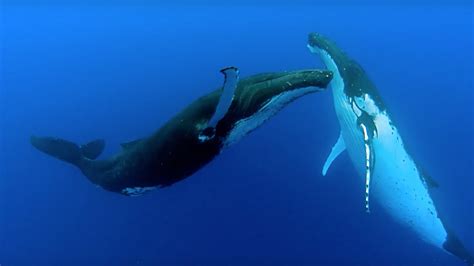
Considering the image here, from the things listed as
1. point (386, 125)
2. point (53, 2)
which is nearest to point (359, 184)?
point (386, 125)

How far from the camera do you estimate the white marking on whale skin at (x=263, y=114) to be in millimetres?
5582

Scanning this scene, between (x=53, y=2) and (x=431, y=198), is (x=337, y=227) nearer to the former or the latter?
(x=431, y=198)

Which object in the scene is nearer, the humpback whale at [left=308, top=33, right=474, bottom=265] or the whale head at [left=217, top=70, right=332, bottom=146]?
the whale head at [left=217, top=70, right=332, bottom=146]

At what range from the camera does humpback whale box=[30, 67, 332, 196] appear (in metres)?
5.51

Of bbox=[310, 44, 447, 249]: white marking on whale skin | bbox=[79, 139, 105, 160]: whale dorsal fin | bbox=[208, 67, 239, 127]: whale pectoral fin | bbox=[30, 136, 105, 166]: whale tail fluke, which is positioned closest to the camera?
bbox=[208, 67, 239, 127]: whale pectoral fin

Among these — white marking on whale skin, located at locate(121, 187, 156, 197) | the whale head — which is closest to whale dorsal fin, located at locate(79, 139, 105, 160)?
white marking on whale skin, located at locate(121, 187, 156, 197)

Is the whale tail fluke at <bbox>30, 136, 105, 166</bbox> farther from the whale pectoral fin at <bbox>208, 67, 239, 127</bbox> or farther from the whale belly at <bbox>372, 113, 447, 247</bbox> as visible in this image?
the whale belly at <bbox>372, 113, 447, 247</bbox>

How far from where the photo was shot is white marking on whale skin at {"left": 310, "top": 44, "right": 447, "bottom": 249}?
8.42 meters

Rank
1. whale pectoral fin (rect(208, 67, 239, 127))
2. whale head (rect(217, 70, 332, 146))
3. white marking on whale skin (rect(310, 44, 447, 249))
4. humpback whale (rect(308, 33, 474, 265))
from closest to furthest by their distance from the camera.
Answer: whale pectoral fin (rect(208, 67, 239, 127)) < whale head (rect(217, 70, 332, 146)) < humpback whale (rect(308, 33, 474, 265)) < white marking on whale skin (rect(310, 44, 447, 249))

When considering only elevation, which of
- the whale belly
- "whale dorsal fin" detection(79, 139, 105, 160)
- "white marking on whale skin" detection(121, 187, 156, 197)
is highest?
"whale dorsal fin" detection(79, 139, 105, 160)

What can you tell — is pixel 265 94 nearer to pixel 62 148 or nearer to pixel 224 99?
pixel 224 99

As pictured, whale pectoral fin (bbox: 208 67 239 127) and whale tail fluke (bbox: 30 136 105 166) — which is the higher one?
whale tail fluke (bbox: 30 136 105 166)

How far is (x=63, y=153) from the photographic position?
8.68 metres

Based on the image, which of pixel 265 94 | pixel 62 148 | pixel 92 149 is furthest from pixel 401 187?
pixel 62 148
